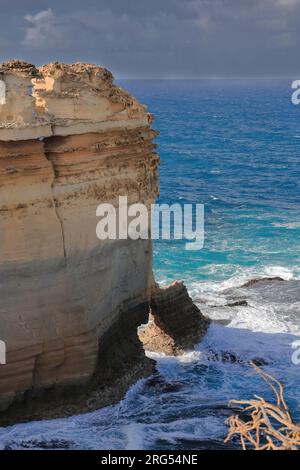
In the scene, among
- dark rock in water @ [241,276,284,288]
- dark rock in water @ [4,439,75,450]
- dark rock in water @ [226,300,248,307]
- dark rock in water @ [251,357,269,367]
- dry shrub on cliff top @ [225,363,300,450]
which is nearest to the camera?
dry shrub on cliff top @ [225,363,300,450]

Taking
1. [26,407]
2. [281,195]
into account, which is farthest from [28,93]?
[281,195]

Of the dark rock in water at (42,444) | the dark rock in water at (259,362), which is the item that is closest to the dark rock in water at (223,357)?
the dark rock in water at (259,362)

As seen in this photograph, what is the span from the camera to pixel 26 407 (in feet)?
42.5

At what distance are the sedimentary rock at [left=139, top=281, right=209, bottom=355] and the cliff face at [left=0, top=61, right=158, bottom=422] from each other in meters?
1.94

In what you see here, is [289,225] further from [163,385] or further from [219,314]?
[163,385]

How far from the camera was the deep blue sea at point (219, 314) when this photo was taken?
40.7 ft

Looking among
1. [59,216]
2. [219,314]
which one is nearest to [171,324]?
[219,314]

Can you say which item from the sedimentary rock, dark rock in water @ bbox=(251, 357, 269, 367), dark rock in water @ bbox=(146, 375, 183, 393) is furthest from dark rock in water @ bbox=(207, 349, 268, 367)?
dark rock in water @ bbox=(146, 375, 183, 393)

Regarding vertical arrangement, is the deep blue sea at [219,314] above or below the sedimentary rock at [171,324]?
below

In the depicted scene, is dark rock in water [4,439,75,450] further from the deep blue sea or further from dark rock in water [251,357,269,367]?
dark rock in water [251,357,269,367]

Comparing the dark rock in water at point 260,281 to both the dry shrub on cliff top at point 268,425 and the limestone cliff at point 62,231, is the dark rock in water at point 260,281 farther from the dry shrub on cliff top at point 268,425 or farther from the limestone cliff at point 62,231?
the dry shrub on cliff top at point 268,425

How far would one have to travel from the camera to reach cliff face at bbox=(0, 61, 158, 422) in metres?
12.4

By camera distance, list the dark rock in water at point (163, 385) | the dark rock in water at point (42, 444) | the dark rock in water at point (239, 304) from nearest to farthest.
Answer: the dark rock in water at point (42, 444) → the dark rock in water at point (163, 385) → the dark rock in water at point (239, 304)

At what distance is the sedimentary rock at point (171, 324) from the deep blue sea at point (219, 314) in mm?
313
